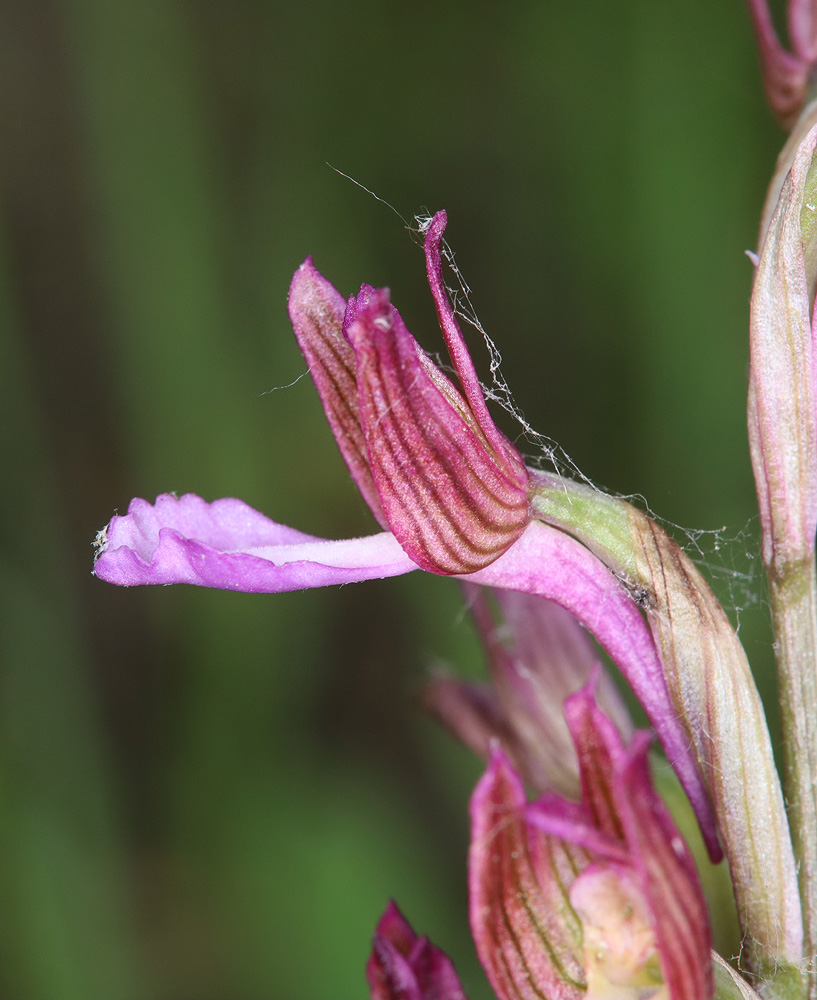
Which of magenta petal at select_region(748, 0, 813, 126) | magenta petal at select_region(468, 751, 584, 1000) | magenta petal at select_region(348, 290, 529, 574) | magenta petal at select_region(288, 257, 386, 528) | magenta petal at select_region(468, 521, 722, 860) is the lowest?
magenta petal at select_region(468, 751, 584, 1000)

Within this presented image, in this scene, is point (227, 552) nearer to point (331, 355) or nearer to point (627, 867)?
point (331, 355)

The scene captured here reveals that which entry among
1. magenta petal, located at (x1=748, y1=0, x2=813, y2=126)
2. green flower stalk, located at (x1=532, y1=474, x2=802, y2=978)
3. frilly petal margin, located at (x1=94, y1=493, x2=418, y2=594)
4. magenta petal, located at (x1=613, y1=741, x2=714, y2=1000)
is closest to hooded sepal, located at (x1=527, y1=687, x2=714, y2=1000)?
magenta petal, located at (x1=613, y1=741, x2=714, y2=1000)

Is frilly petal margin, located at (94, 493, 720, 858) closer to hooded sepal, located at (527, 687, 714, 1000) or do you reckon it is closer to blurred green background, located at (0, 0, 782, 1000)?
hooded sepal, located at (527, 687, 714, 1000)

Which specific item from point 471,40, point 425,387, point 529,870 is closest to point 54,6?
point 471,40

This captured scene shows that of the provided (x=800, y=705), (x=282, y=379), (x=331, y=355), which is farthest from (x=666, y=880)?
(x=282, y=379)

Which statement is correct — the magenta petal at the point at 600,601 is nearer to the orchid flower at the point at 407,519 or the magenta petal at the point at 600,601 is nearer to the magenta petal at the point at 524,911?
the orchid flower at the point at 407,519

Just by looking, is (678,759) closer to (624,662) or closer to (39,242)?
(624,662)

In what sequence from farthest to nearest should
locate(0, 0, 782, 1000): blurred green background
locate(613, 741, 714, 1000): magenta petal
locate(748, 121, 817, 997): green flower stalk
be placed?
1. locate(0, 0, 782, 1000): blurred green background
2. locate(748, 121, 817, 997): green flower stalk
3. locate(613, 741, 714, 1000): magenta petal
